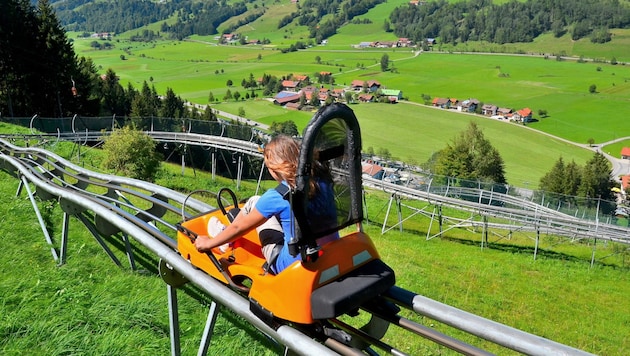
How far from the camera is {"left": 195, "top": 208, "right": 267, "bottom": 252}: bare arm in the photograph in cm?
393

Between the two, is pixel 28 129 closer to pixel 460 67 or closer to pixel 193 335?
pixel 193 335

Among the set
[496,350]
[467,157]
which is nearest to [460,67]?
[467,157]

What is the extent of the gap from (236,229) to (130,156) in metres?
23.6

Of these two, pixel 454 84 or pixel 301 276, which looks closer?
pixel 301 276

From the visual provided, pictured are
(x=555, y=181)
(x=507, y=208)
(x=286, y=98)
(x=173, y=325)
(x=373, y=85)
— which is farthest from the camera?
(x=373, y=85)

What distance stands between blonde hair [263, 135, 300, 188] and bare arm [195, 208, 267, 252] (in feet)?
1.31

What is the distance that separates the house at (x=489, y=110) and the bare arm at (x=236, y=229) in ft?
391

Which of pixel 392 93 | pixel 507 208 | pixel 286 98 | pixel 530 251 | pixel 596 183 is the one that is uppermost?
pixel 392 93

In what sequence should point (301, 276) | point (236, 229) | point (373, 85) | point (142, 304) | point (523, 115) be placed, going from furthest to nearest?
point (373, 85) < point (523, 115) < point (142, 304) < point (236, 229) < point (301, 276)

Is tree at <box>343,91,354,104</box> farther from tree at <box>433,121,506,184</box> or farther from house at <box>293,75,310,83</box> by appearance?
Answer: tree at <box>433,121,506,184</box>

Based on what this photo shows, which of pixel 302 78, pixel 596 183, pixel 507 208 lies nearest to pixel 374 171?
pixel 507 208

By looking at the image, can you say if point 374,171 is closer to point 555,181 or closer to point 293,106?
point 555,181

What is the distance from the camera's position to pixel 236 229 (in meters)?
4.06

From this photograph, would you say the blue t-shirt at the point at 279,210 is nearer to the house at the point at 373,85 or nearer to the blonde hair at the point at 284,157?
the blonde hair at the point at 284,157
